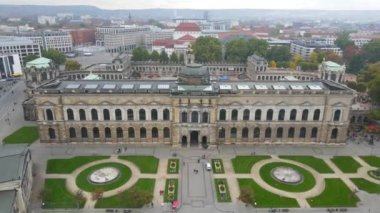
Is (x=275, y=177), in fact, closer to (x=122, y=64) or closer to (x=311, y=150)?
(x=311, y=150)

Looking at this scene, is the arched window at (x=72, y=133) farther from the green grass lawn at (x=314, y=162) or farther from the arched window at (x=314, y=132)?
the arched window at (x=314, y=132)

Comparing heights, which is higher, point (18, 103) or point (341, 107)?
point (341, 107)

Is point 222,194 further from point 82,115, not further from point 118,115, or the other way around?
point 82,115

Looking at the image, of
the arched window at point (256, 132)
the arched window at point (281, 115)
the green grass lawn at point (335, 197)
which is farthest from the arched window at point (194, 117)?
the green grass lawn at point (335, 197)

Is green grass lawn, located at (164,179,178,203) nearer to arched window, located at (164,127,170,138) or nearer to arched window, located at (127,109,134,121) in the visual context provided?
arched window, located at (164,127,170,138)

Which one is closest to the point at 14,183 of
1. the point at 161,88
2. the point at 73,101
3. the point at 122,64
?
the point at 73,101
